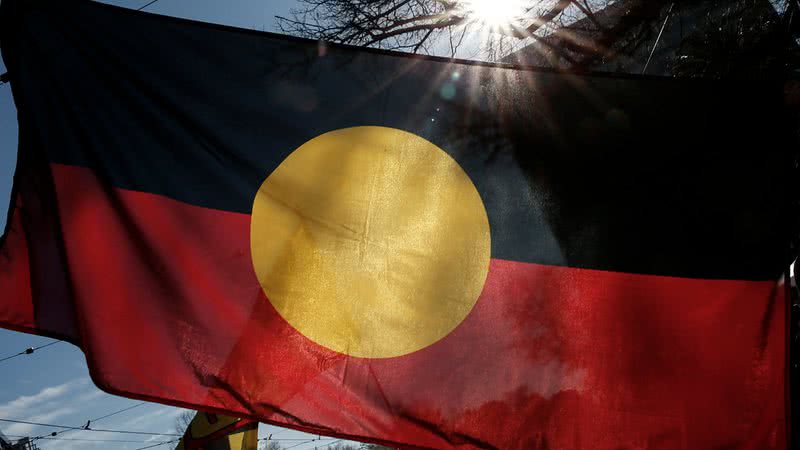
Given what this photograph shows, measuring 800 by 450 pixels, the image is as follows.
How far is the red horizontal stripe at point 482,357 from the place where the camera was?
2.27m

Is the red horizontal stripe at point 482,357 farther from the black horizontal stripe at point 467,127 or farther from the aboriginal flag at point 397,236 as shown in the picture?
the black horizontal stripe at point 467,127

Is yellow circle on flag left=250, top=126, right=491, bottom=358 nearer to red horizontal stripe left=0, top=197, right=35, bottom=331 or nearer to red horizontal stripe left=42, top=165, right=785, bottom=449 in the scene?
red horizontal stripe left=42, top=165, right=785, bottom=449

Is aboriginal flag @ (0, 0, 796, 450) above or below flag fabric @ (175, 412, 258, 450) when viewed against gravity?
above

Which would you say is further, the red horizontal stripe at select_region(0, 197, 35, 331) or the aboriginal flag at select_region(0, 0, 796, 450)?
the red horizontal stripe at select_region(0, 197, 35, 331)

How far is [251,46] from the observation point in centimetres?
265

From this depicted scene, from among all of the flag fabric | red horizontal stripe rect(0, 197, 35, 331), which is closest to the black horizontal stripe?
red horizontal stripe rect(0, 197, 35, 331)

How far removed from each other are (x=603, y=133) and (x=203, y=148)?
1478mm

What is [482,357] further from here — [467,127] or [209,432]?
[209,432]

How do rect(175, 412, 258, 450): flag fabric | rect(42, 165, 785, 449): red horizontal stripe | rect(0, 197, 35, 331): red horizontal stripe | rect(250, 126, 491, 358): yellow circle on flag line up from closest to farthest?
rect(42, 165, 785, 449): red horizontal stripe < rect(250, 126, 491, 358): yellow circle on flag < rect(0, 197, 35, 331): red horizontal stripe < rect(175, 412, 258, 450): flag fabric

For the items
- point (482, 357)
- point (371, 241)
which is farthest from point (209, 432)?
point (482, 357)

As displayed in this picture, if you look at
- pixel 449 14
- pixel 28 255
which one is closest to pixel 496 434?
pixel 28 255

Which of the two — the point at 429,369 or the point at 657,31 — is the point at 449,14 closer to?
the point at 657,31

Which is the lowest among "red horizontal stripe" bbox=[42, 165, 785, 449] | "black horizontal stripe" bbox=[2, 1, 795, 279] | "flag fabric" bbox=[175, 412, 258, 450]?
"flag fabric" bbox=[175, 412, 258, 450]

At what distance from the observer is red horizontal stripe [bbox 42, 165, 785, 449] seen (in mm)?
2271
